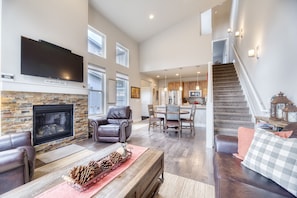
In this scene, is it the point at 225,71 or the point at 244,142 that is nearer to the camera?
the point at 244,142

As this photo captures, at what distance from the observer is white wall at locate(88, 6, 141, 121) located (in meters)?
4.80

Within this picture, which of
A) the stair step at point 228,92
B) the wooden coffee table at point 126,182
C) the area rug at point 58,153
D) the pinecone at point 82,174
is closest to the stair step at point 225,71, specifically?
the stair step at point 228,92

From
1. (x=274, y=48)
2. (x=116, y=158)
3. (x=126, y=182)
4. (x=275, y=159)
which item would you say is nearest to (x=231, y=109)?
(x=274, y=48)

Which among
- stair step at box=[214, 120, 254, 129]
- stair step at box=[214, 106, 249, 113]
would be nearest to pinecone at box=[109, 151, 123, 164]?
stair step at box=[214, 120, 254, 129]

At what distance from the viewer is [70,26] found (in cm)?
354

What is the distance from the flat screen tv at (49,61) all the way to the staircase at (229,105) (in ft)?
13.2

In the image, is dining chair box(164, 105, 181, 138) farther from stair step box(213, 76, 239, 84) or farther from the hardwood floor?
stair step box(213, 76, 239, 84)

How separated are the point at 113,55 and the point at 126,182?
207 inches

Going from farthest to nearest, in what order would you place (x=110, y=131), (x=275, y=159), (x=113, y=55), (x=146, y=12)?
(x=113, y=55)
(x=146, y=12)
(x=110, y=131)
(x=275, y=159)

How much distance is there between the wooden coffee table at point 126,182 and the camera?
3.35 ft

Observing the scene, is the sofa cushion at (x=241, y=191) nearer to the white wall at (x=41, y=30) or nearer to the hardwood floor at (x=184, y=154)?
the hardwood floor at (x=184, y=154)

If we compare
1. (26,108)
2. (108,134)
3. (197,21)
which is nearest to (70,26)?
(26,108)

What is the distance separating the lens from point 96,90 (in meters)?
4.97

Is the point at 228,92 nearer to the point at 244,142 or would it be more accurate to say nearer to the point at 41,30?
the point at 244,142
